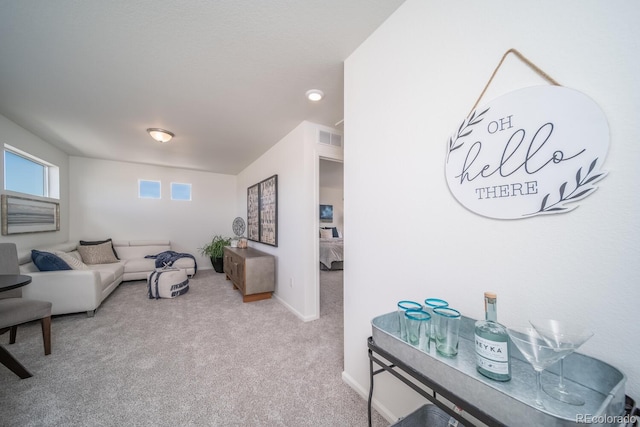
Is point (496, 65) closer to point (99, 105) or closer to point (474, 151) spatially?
point (474, 151)

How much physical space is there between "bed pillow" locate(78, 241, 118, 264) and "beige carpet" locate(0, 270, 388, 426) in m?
1.63

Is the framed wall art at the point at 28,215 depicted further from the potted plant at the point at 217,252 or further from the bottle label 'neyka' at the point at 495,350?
the bottle label 'neyka' at the point at 495,350

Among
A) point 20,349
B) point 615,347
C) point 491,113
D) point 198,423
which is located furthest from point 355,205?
point 20,349

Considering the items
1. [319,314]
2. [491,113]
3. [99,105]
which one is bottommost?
[319,314]

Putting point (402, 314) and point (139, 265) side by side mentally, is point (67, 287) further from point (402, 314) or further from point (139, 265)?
point (402, 314)

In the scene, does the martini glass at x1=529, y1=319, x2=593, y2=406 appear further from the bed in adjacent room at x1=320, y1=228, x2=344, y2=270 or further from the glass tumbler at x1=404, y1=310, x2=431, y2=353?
the bed in adjacent room at x1=320, y1=228, x2=344, y2=270

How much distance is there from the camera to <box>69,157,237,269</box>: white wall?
456 cm

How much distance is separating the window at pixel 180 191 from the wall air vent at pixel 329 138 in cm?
409

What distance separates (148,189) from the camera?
5098mm

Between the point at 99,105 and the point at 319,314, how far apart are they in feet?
11.3

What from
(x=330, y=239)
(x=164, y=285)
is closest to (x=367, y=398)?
(x=164, y=285)

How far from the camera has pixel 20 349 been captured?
2.09 m

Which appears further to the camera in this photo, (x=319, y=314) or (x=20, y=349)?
(x=319, y=314)

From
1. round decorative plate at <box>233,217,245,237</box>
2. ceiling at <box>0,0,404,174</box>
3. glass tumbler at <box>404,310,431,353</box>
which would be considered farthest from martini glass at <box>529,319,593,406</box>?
round decorative plate at <box>233,217,245,237</box>
